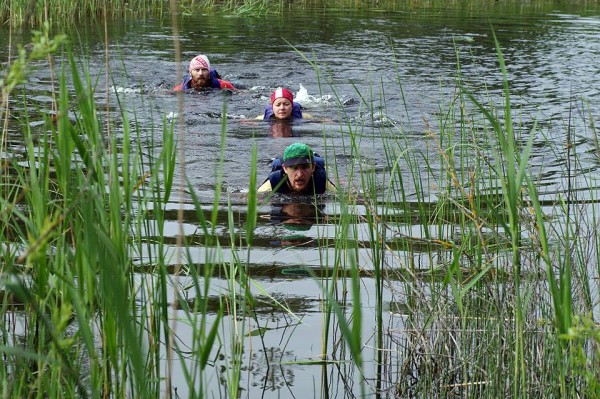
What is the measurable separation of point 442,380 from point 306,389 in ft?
2.00

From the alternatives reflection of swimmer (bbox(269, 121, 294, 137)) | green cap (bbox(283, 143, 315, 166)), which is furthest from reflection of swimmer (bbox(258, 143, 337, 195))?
reflection of swimmer (bbox(269, 121, 294, 137))

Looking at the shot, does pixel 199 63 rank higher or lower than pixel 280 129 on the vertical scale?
higher

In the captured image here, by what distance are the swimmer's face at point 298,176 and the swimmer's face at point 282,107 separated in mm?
3089

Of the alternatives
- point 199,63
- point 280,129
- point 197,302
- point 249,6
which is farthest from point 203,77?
point 197,302

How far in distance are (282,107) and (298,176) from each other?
3.37 metres

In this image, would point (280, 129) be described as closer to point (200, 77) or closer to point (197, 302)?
point (200, 77)

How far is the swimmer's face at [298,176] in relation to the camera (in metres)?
7.84

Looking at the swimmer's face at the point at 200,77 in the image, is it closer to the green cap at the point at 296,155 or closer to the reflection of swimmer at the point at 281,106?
the reflection of swimmer at the point at 281,106

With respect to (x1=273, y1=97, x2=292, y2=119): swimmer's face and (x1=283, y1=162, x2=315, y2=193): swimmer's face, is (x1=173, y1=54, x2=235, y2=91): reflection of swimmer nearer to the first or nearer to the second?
(x1=273, y1=97, x2=292, y2=119): swimmer's face

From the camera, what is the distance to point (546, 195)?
25.2ft

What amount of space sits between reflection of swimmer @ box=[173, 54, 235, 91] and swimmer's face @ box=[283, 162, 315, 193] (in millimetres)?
4979

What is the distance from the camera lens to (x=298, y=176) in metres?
7.88

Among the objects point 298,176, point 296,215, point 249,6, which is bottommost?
point 296,215

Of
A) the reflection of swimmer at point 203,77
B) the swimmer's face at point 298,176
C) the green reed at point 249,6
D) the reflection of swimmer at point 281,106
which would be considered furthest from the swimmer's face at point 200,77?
the swimmer's face at point 298,176
